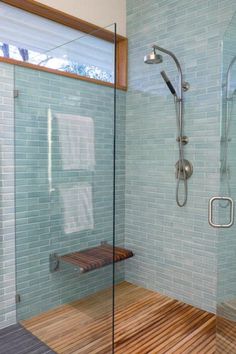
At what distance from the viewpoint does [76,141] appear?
2.11m

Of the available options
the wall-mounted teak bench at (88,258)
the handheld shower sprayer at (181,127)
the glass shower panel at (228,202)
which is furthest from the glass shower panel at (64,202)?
the glass shower panel at (228,202)

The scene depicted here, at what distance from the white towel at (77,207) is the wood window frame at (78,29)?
75cm

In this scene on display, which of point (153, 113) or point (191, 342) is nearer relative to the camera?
point (191, 342)

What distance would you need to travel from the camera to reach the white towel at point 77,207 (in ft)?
6.95

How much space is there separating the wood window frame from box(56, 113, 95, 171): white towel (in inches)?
12.5

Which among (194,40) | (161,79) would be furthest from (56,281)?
(194,40)

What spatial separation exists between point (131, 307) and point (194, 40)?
2326 mm

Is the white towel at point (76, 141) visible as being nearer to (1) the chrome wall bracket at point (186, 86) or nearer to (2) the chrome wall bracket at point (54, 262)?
(2) the chrome wall bracket at point (54, 262)

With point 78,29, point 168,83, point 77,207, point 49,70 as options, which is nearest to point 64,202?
point 77,207

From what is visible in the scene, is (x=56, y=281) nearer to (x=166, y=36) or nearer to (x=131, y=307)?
(x=131, y=307)

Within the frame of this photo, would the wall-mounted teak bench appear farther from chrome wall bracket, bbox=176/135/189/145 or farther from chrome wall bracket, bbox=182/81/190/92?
chrome wall bracket, bbox=182/81/190/92

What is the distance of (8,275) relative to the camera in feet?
7.48

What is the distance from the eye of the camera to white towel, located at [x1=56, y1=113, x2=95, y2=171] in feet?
6.79

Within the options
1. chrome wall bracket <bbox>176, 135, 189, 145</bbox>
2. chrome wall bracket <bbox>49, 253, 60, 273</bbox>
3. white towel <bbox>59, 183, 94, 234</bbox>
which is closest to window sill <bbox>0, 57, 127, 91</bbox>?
white towel <bbox>59, 183, 94, 234</bbox>
